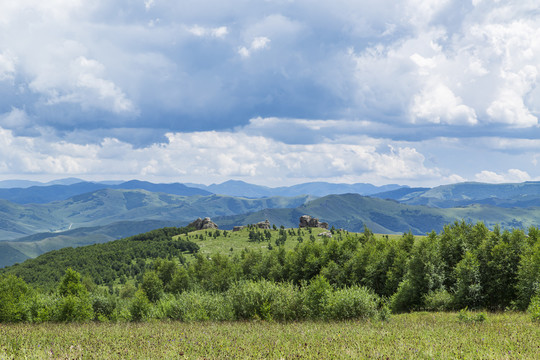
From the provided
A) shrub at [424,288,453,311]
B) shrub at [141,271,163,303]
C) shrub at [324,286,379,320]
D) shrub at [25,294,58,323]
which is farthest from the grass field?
shrub at [141,271,163,303]

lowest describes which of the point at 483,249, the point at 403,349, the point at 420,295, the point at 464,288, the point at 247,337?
the point at 420,295

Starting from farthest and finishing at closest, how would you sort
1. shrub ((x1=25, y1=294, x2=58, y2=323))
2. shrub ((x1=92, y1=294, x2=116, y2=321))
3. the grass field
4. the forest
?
shrub ((x1=92, y1=294, x2=116, y2=321))
shrub ((x1=25, y1=294, x2=58, y2=323))
the forest
the grass field

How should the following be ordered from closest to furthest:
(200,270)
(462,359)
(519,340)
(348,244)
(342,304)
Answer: (462,359) < (519,340) < (342,304) < (348,244) < (200,270)

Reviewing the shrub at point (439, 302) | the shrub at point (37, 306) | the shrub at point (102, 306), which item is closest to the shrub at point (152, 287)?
the shrub at point (102, 306)

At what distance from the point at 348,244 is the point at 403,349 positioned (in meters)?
81.1

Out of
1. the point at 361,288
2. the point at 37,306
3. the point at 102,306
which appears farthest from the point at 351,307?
the point at 102,306

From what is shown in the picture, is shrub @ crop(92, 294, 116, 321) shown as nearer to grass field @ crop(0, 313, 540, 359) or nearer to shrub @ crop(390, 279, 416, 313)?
shrub @ crop(390, 279, 416, 313)

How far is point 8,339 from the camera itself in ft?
44.6

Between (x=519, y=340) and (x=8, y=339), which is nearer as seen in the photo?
(x=519, y=340)

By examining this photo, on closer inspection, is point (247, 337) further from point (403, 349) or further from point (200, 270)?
point (200, 270)

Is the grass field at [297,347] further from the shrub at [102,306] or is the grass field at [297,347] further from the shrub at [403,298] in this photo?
the shrub at [102,306]

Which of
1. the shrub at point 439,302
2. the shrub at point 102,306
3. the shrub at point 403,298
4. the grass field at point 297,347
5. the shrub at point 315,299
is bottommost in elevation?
the shrub at point 102,306

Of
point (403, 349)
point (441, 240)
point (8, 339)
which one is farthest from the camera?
point (441, 240)

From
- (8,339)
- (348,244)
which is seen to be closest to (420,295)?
(348,244)
